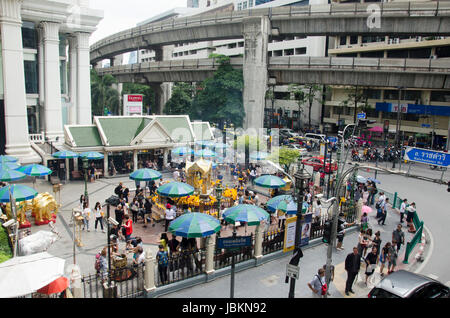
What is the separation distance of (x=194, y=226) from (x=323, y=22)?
117ft

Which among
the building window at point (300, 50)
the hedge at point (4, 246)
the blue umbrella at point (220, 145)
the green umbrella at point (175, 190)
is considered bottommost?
the hedge at point (4, 246)

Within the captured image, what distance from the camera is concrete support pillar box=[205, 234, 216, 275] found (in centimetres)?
1420

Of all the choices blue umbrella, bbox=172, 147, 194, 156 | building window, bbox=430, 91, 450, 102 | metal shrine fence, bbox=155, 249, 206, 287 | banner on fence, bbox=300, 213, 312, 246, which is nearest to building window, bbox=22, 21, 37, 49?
blue umbrella, bbox=172, 147, 194, 156

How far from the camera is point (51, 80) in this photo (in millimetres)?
34375

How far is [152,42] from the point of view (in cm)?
5791

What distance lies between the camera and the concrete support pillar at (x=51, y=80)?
33809 millimetres

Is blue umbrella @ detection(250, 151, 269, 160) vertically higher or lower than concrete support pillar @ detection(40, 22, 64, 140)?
lower

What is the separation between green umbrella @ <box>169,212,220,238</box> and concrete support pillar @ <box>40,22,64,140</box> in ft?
83.0

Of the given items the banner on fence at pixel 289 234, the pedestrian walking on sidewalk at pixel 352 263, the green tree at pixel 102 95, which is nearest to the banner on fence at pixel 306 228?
the banner on fence at pixel 289 234

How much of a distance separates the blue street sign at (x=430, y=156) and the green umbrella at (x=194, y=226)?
9.14m

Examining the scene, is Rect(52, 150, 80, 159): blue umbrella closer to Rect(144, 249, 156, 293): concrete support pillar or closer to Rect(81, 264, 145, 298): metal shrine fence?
Rect(81, 264, 145, 298): metal shrine fence

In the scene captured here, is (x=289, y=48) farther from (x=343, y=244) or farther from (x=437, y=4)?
(x=343, y=244)

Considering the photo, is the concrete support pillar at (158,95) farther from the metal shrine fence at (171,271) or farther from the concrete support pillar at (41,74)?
the metal shrine fence at (171,271)

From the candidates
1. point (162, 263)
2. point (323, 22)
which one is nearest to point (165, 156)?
point (162, 263)
